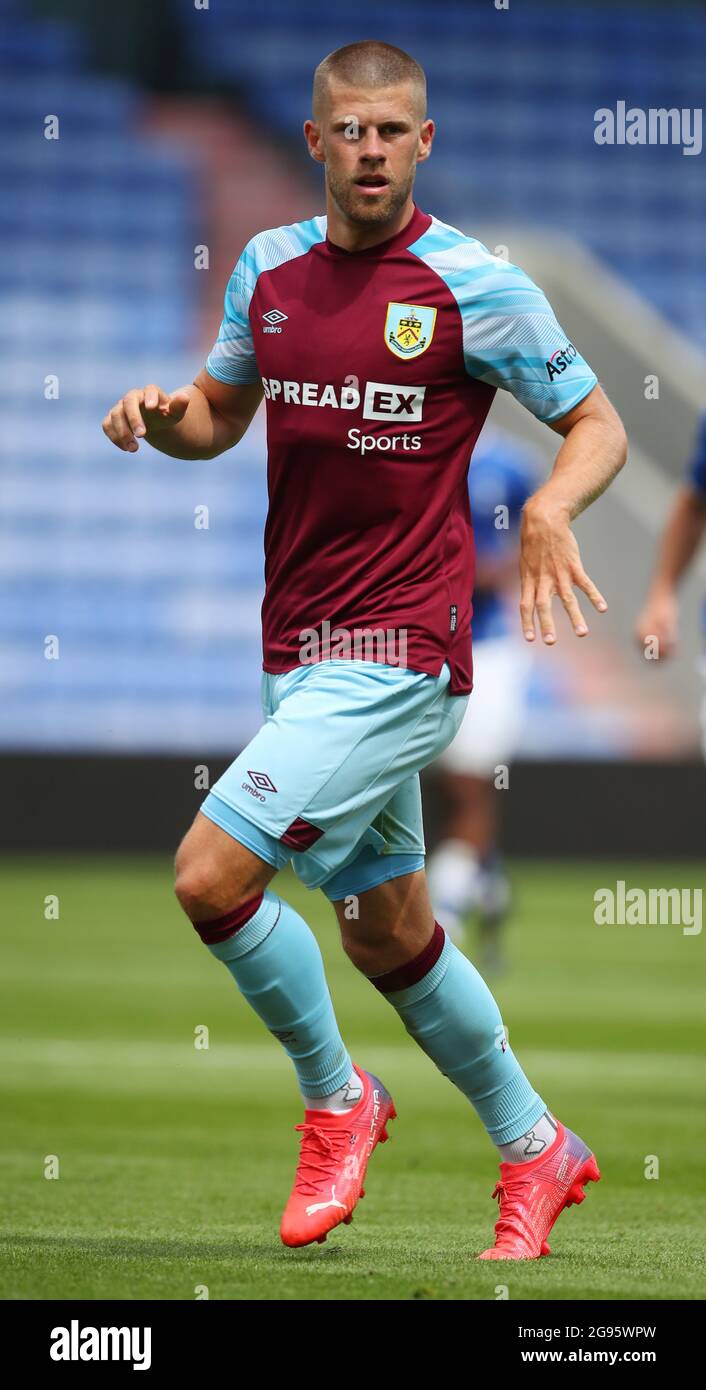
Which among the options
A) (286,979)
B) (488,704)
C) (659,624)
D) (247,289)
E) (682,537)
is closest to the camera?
(286,979)

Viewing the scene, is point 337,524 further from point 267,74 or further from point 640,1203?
point 267,74

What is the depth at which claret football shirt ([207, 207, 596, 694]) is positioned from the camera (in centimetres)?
383

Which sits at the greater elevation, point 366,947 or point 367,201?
point 367,201

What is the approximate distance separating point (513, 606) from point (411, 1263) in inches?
479

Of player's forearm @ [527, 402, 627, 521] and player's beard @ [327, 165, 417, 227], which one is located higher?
player's beard @ [327, 165, 417, 227]

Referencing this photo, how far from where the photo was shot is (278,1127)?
226 inches

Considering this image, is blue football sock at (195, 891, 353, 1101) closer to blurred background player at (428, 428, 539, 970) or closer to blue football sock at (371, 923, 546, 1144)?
blue football sock at (371, 923, 546, 1144)

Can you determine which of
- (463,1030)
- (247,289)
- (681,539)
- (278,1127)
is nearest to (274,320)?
(247,289)

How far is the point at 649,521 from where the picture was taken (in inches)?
664

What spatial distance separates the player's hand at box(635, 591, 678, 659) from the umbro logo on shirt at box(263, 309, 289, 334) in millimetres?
1938

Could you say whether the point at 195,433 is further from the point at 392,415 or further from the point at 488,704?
the point at 488,704

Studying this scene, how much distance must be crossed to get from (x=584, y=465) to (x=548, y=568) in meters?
0.29

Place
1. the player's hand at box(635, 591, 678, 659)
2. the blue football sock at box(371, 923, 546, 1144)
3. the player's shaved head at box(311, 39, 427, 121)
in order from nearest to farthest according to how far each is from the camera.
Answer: the player's shaved head at box(311, 39, 427, 121) < the blue football sock at box(371, 923, 546, 1144) < the player's hand at box(635, 591, 678, 659)

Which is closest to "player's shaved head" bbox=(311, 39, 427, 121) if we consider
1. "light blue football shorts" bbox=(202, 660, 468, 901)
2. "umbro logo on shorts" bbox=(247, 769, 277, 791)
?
"light blue football shorts" bbox=(202, 660, 468, 901)
